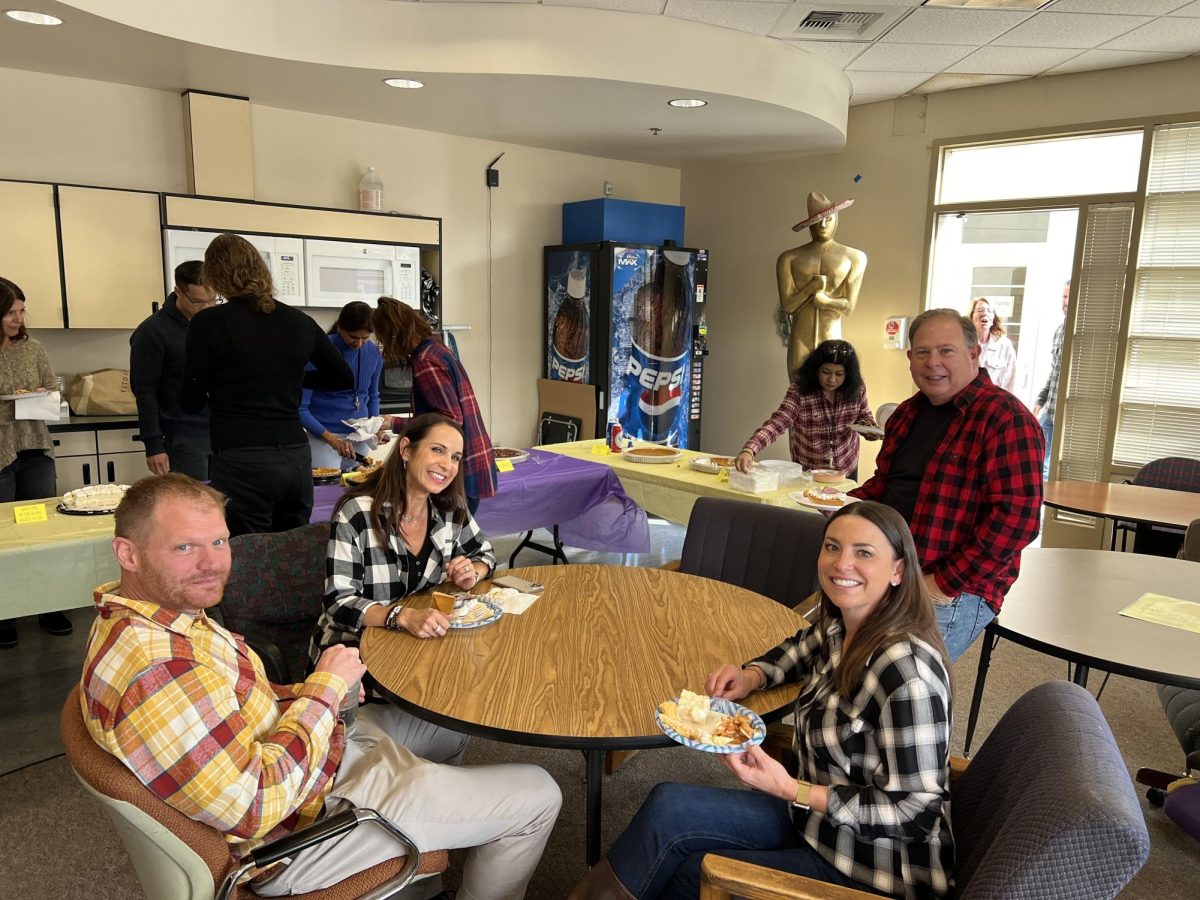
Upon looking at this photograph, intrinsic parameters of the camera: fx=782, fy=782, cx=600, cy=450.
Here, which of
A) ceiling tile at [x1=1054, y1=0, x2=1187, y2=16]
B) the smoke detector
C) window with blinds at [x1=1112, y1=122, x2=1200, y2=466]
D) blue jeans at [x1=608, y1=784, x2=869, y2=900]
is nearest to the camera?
blue jeans at [x1=608, y1=784, x2=869, y2=900]

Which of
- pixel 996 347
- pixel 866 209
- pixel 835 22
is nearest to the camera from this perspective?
pixel 835 22

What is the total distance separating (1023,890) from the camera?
1.00m

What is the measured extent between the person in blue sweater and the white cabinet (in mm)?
1089

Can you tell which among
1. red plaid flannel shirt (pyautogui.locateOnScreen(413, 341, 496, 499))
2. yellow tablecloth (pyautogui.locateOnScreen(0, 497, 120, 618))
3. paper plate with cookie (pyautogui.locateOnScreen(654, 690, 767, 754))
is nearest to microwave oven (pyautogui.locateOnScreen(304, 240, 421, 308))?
red plaid flannel shirt (pyautogui.locateOnScreen(413, 341, 496, 499))

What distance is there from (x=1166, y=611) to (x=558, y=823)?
177cm

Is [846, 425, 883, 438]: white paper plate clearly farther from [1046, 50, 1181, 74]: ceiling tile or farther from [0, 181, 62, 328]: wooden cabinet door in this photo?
[0, 181, 62, 328]: wooden cabinet door

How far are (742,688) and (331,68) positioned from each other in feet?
11.9

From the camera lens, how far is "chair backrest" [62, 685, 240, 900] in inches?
42.7

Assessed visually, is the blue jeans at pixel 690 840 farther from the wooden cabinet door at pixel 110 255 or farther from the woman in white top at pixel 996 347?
the woman in white top at pixel 996 347

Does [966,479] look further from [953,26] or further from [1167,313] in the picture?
[1167,313]

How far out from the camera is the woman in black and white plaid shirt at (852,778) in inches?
48.4

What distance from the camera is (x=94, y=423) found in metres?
3.95

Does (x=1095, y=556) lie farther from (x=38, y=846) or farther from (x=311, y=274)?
(x=311, y=274)

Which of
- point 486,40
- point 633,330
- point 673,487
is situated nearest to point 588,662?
point 673,487
